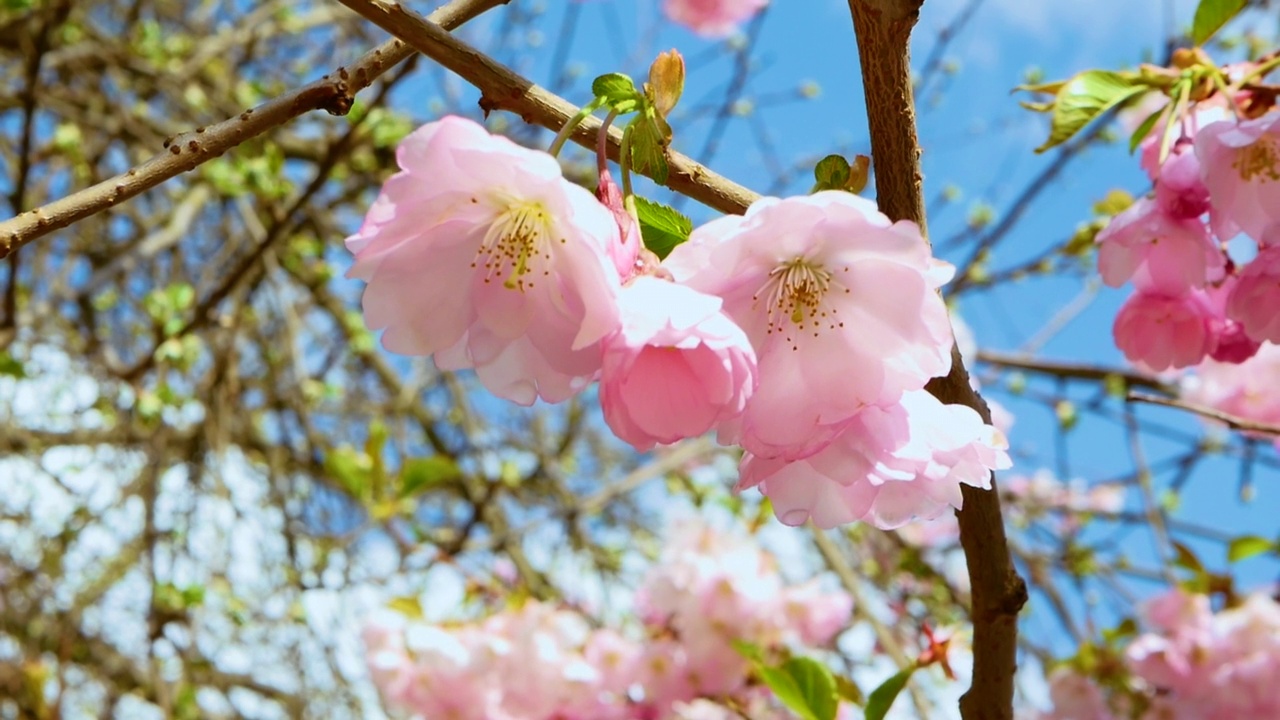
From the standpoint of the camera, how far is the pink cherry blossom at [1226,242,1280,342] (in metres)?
0.92

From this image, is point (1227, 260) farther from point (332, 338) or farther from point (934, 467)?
point (332, 338)

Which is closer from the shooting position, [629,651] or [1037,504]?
[629,651]

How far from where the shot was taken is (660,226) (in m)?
0.68

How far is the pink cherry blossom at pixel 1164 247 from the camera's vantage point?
100 centimetres

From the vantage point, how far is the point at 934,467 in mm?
692

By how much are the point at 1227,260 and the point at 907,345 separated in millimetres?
594

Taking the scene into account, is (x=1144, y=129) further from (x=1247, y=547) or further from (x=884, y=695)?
(x=1247, y=547)

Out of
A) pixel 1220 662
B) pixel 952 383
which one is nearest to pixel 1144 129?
pixel 952 383

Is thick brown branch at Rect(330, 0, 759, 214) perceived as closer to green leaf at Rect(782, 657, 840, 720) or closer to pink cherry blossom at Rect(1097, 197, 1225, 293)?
pink cherry blossom at Rect(1097, 197, 1225, 293)

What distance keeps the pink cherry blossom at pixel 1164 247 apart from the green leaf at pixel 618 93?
572mm

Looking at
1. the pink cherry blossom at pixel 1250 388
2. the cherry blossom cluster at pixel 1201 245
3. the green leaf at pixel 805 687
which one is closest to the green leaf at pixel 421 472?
the green leaf at pixel 805 687

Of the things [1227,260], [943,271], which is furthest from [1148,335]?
[943,271]

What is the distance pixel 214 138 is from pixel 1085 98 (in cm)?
80

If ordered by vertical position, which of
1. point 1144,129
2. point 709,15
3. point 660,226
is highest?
point 709,15
